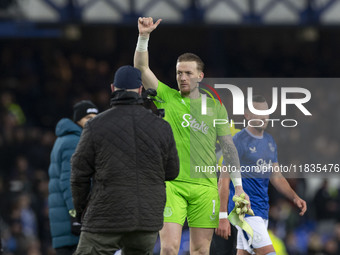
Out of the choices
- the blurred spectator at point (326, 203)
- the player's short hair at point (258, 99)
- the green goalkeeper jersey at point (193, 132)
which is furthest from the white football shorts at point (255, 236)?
the blurred spectator at point (326, 203)

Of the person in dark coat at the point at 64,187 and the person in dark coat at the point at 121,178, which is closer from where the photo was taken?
the person in dark coat at the point at 121,178

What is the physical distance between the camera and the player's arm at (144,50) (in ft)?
25.4

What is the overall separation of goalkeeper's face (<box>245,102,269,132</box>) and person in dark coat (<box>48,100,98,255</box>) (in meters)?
1.71

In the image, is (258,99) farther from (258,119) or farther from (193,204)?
(193,204)

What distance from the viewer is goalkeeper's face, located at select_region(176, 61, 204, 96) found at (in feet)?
26.6

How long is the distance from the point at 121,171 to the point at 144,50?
5.65 ft

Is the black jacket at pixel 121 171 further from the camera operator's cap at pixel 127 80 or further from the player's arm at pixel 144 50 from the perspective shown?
the player's arm at pixel 144 50

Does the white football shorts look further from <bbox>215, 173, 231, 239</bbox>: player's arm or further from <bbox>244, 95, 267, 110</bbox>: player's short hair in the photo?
<bbox>244, 95, 267, 110</bbox>: player's short hair

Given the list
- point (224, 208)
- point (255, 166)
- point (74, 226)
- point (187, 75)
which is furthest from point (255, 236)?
point (74, 226)

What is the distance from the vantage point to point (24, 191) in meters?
→ 15.9

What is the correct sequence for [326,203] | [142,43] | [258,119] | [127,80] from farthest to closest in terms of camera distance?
[326,203] → [258,119] → [142,43] → [127,80]

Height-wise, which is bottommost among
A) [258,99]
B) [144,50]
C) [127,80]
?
[127,80]

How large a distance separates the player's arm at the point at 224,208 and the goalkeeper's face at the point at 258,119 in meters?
0.73

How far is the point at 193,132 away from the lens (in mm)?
8156
